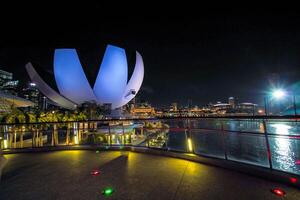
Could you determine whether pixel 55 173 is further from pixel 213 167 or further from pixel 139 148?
pixel 213 167

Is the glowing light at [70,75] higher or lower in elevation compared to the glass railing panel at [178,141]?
higher

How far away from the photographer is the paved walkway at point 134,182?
2.40 m

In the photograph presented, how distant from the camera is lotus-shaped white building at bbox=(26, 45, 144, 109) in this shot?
20766mm

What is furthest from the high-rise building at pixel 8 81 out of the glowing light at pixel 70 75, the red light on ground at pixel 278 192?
the red light on ground at pixel 278 192

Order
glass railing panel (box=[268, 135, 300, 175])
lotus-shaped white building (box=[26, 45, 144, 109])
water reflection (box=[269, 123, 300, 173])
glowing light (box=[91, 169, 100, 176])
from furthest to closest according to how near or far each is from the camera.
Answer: lotus-shaped white building (box=[26, 45, 144, 109]), glass railing panel (box=[268, 135, 300, 175]), water reflection (box=[269, 123, 300, 173]), glowing light (box=[91, 169, 100, 176])

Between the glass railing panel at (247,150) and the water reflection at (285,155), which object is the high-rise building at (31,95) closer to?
Answer: the glass railing panel at (247,150)

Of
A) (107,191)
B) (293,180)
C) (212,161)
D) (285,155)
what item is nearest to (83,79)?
(212,161)

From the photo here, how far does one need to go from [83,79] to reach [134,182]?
19.6 m

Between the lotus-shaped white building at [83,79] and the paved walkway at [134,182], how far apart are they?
17.7 meters

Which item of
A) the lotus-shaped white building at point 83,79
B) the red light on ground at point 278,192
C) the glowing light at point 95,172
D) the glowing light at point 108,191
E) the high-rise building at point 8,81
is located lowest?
the red light on ground at point 278,192

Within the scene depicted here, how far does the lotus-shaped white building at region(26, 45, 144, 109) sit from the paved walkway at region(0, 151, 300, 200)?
697 inches

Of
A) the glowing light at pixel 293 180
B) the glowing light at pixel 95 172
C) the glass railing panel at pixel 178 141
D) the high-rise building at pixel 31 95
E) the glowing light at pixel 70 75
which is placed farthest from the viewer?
the high-rise building at pixel 31 95

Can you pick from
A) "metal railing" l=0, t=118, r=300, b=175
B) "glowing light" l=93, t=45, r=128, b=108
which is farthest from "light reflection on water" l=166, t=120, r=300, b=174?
"glowing light" l=93, t=45, r=128, b=108

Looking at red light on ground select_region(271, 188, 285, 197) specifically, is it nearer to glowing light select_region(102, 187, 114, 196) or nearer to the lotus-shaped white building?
glowing light select_region(102, 187, 114, 196)
